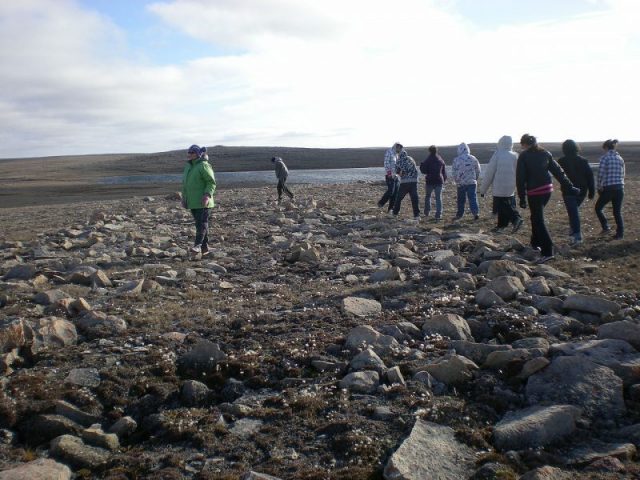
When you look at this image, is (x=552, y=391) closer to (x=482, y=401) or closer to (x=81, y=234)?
(x=482, y=401)

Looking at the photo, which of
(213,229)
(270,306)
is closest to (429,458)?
(270,306)

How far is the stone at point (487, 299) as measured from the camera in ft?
24.2

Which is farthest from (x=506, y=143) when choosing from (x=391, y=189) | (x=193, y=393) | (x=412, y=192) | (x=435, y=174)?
(x=193, y=393)

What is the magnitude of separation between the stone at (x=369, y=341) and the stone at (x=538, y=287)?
2.69m

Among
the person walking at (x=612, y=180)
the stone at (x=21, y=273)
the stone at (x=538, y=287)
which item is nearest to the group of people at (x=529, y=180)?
the person walking at (x=612, y=180)

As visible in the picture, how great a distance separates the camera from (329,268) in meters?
10.2

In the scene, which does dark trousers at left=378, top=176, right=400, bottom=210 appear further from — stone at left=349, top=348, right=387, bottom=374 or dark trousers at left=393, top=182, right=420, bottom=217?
stone at left=349, top=348, right=387, bottom=374

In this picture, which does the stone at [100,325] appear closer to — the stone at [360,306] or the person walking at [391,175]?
the stone at [360,306]

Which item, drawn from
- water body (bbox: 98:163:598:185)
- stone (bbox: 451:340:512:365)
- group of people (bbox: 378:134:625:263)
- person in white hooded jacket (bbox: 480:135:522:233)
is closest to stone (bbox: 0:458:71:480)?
stone (bbox: 451:340:512:365)

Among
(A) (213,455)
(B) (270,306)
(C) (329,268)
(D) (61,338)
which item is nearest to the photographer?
(A) (213,455)

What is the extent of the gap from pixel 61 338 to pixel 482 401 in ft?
14.5

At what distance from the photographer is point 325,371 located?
225 inches

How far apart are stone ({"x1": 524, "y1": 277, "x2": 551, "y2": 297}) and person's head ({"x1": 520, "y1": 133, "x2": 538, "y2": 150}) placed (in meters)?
3.20

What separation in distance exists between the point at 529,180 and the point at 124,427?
8.08 metres
